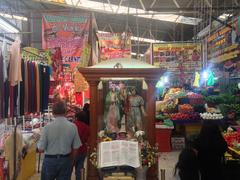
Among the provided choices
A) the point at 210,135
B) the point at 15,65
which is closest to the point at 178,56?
the point at 210,135

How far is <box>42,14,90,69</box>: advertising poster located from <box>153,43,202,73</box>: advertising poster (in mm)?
5605

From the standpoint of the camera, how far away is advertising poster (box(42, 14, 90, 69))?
8484 millimetres

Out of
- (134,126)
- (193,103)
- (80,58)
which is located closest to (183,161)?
(134,126)

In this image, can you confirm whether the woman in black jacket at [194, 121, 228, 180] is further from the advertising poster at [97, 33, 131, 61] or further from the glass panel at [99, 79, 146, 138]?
the advertising poster at [97, 33, 131, 61]

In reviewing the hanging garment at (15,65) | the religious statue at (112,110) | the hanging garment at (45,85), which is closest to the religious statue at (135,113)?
the religious statue at (112,110)

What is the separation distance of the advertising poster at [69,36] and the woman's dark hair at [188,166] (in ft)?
14.0

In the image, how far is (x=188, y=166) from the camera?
5.06 metres

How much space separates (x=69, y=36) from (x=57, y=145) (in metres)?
4.34

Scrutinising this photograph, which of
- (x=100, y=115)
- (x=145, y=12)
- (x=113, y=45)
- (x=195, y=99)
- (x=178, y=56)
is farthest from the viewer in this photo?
(x=178, y=56)

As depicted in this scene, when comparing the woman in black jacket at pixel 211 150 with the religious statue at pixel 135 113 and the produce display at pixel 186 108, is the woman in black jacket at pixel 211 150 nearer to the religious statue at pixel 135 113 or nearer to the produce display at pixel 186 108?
the religious statue at pixel 135 113

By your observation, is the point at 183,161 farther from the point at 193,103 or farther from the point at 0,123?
the point at 193,103

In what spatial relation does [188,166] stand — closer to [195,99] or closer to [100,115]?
[100,115]

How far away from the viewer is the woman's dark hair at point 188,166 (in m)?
5.04

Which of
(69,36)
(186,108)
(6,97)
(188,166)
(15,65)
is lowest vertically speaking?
(188,166)
